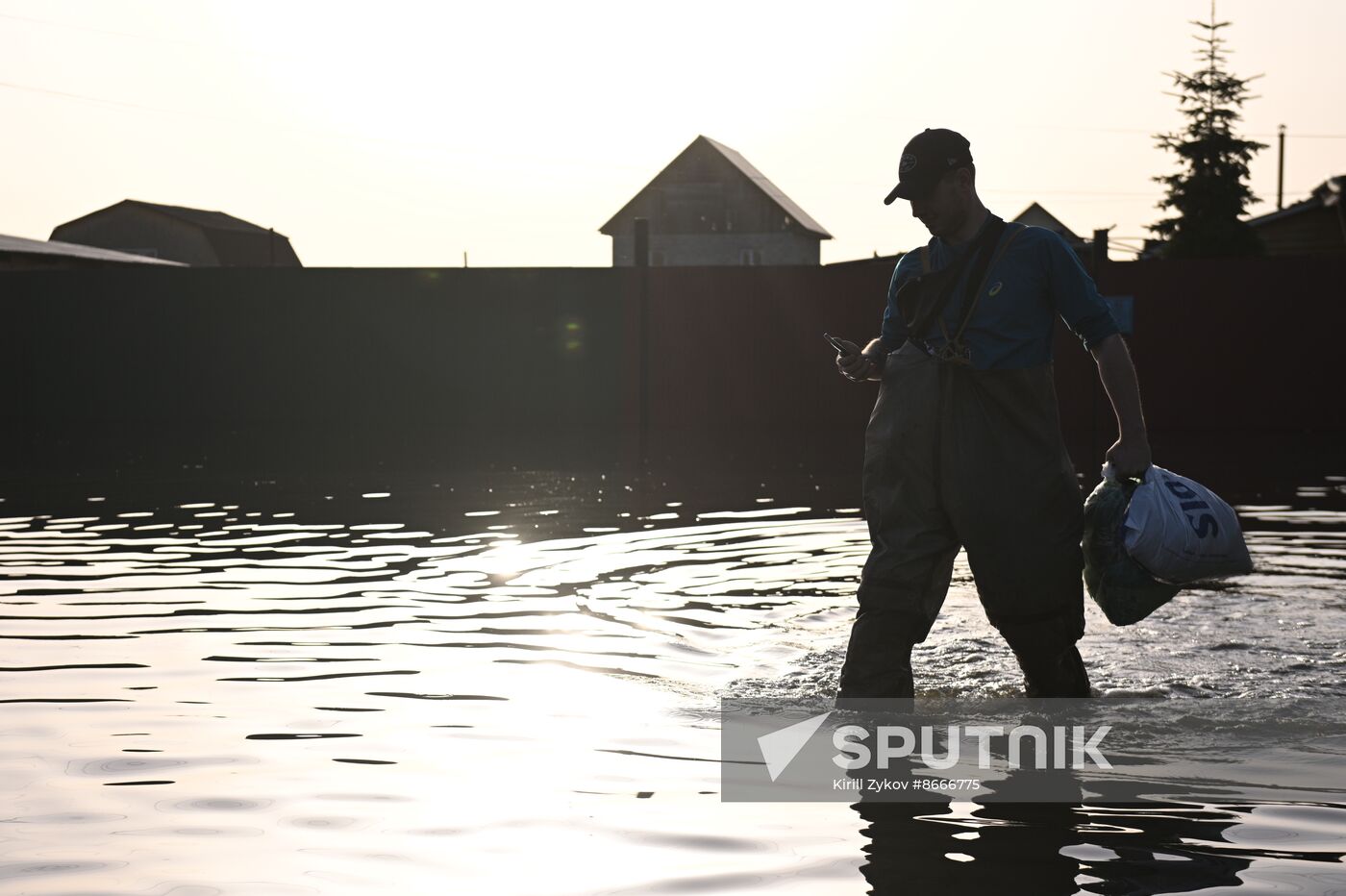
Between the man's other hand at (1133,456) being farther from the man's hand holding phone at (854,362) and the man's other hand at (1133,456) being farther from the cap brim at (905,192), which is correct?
the cap brim at (905,192)

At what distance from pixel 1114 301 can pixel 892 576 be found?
15075mm

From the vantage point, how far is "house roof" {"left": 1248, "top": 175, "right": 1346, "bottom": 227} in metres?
29.9

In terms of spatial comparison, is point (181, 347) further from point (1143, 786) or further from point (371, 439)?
point (1143, 786)

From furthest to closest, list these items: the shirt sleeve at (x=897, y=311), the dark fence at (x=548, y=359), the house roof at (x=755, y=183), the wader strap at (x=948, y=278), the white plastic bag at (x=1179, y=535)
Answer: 1. the house roof at (x=755, y=183)
2. the dark fence at (x=548, y=359)
3. the shirt sleeve at (x=897, y=311)
4. the wader strap at (x=948, y=278)
5. the white plastic bag at (x=1179, y=535)

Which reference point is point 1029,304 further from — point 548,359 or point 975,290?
point 548,359

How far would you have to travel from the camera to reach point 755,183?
50.3 m

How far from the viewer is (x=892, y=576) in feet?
14.4

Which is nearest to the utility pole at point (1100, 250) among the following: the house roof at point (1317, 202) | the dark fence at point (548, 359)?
the dark fence at point (548, 359)

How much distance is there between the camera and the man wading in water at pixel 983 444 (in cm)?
431

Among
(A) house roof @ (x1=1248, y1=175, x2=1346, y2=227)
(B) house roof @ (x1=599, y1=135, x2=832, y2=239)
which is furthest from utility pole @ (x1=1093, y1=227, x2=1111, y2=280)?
(B) house roof @ (x1=599, y1=135, x2=832, y2=239)

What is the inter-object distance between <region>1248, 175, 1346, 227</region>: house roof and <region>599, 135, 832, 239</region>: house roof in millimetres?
15381

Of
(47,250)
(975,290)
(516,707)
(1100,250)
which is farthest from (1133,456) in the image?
(47,250)

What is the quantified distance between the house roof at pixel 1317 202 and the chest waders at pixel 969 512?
28125 millimetres

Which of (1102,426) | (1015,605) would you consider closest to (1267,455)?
(1102,426)
